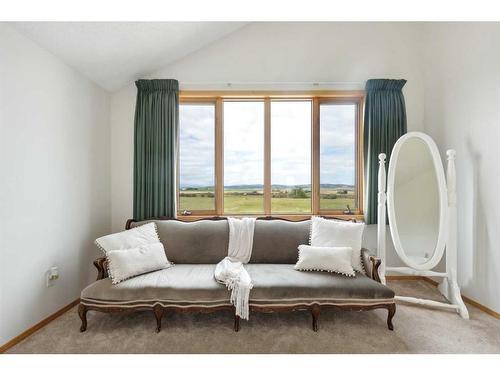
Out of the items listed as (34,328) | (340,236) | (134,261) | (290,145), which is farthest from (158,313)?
(290,145)

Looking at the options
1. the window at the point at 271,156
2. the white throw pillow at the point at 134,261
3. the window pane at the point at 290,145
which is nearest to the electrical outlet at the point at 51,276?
the white throw pillow at the point at 134,261

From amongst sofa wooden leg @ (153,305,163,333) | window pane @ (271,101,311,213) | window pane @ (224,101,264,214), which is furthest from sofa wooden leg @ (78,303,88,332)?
window pane @ (271,101,311,213)

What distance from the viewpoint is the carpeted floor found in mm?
1805

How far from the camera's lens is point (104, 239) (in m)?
2.26

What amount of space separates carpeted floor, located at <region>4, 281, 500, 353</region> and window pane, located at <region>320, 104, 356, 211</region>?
52.6 inches

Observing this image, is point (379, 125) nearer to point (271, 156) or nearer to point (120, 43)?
point (271, 156)

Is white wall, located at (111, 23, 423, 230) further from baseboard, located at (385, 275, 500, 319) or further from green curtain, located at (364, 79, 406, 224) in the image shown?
baseboard, located at (385, 275, 500, 319)

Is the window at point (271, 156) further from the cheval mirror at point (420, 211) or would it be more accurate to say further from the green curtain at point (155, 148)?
the cheval mirror at point (420, 211)

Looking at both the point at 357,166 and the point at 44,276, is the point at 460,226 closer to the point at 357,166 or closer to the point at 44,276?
the point at 357,166

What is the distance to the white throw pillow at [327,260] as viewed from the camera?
220 centimetres

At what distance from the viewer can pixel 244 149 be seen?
313cm

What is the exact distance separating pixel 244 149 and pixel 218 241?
1.18 metres

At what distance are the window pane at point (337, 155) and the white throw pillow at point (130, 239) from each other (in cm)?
200
